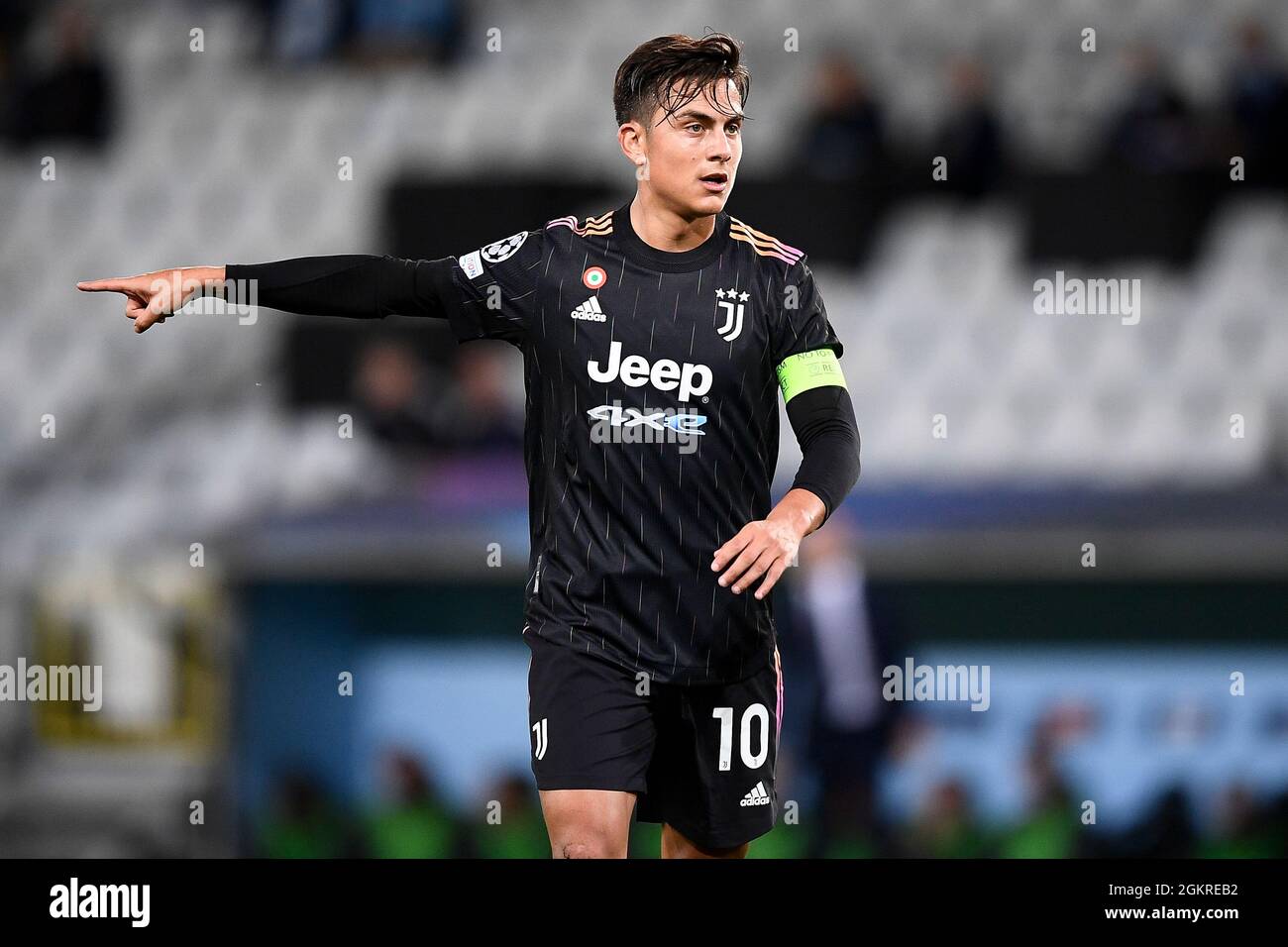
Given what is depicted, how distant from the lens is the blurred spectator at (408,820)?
784 centimetres

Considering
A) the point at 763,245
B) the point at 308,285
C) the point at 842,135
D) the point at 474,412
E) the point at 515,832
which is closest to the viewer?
the point at 308,285

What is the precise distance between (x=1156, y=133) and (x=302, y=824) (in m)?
5.85

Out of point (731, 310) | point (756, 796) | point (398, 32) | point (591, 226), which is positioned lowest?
point (756, 796)

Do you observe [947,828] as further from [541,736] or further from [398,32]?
[398,32]

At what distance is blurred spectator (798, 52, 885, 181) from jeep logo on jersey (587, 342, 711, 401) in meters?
5.58

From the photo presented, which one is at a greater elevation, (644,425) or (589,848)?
(644,425)

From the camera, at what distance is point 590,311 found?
414cm

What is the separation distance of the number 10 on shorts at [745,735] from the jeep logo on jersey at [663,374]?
2.62 feet

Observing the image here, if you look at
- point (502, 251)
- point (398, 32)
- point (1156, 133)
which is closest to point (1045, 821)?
point (1156, 133)

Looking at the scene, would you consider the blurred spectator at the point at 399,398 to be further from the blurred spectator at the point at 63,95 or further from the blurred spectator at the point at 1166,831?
the blurred spectator at the point at 1166,831

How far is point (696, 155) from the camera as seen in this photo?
405cm

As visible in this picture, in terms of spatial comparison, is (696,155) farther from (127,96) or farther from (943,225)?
(127,96)

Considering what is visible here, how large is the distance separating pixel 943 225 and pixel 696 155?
6.26m
